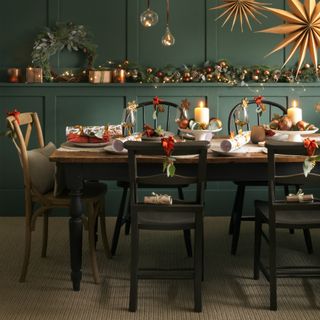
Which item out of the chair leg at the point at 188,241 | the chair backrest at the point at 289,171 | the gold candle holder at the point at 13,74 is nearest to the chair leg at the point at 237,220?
the chair leg at the point at 188,241

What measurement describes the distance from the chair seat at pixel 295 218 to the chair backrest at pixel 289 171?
8cm

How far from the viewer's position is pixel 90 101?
17.8ft

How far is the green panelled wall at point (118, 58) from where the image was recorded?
5422 mm

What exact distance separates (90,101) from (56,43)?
23.0 inches

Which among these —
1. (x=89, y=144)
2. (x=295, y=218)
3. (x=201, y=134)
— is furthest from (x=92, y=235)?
(x=295, y=218)

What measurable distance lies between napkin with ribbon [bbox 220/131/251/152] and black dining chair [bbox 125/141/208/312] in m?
0.21

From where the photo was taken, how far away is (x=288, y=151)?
3062mm

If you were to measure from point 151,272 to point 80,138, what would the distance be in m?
0.97

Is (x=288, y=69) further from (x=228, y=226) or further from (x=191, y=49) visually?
(x=228, y=226)

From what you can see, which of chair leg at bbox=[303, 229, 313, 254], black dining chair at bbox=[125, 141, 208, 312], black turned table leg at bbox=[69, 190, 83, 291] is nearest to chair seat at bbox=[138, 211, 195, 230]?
black dining chair at bbox=[125, 141, 208, 312]

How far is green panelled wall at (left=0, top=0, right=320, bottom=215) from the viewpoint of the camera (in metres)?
5.42

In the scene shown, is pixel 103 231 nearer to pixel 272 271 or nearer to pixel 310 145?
pixel 272 271

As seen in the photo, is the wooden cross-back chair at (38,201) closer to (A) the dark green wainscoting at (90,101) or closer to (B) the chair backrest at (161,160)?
(B) the chair backrest at (161,160)

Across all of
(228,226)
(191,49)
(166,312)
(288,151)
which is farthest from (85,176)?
(191,49)
